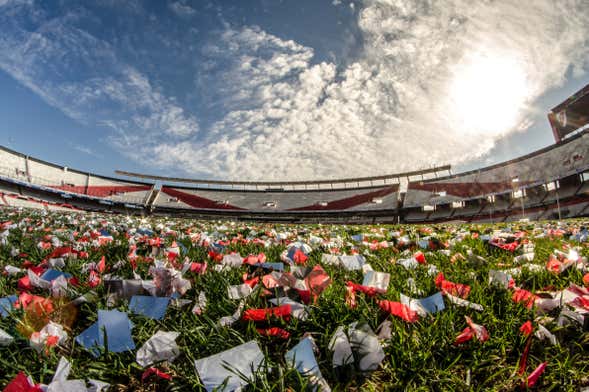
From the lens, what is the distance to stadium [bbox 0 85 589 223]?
27.1m

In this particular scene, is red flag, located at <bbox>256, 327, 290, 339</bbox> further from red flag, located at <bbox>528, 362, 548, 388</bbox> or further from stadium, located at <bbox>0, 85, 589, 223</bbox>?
stadium, located at <bbox>0, 85, 589, 223</bbox>

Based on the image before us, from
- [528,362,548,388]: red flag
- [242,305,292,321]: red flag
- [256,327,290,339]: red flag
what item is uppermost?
[242,305,292,321]: red flag

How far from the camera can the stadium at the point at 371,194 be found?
27109mm

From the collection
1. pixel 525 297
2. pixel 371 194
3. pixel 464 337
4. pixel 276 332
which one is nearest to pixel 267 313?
pixel 276 332

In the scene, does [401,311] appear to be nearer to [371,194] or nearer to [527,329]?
[527,329]

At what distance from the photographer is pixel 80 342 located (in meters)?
0.82

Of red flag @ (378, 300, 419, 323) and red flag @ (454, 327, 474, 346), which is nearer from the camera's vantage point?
red flag @ (454, 327, 474, 346)

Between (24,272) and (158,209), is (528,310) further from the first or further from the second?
(158,209)

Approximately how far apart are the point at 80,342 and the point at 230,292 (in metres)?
0.50

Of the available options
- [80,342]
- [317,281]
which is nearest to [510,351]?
[317,281]

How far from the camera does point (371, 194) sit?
4212cm

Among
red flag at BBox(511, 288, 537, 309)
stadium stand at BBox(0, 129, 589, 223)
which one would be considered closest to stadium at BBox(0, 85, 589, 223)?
stadium stand at BBox(0, 129, 589, 223)

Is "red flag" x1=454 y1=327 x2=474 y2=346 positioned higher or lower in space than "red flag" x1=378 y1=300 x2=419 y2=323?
lower

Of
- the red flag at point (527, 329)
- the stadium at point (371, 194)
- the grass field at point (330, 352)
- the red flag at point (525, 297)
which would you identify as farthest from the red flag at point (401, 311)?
the stadium at point (371, 194)
